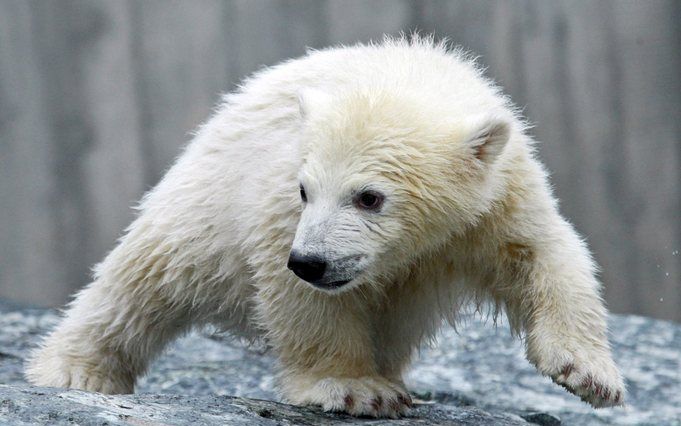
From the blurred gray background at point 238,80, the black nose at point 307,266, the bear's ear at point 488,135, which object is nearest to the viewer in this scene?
the black nose at point 307,266

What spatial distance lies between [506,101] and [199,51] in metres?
4.69

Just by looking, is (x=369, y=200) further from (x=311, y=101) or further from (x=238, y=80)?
(x=238, y=80)

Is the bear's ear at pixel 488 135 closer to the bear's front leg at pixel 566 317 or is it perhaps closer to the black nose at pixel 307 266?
the bear's front leg at pixel 566 317

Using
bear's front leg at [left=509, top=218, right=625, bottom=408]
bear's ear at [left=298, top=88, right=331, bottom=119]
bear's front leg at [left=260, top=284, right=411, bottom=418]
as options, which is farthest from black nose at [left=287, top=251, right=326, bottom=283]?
bear's front leg at [left=509, top=218, right=625, bottom=408]

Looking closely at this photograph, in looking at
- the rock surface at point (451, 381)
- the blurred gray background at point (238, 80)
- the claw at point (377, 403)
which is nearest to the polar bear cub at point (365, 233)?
the claw at point (377, 403)

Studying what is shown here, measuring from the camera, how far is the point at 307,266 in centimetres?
409

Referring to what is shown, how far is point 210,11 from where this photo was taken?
913 cm

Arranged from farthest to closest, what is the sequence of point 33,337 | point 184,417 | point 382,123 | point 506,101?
point 33,337
point 506,101
point 382,123
point 184,417

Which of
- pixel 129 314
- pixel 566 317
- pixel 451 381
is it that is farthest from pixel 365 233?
pixel 451 381

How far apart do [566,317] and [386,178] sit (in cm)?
96

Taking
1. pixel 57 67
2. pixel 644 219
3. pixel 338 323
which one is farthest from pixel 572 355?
pixel 57 67

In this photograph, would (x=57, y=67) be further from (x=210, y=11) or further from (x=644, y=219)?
(x=644, y=219)

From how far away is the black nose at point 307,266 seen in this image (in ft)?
13.3

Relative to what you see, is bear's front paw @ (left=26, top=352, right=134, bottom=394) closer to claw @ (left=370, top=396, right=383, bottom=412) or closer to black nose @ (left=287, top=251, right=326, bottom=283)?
claw @ (left=370, top=396, right=383, bottom=412)
